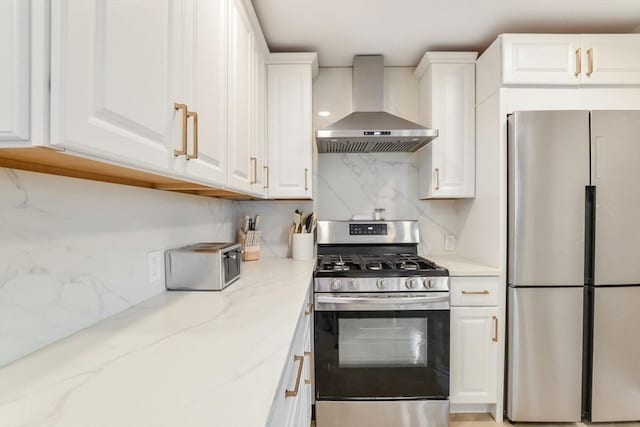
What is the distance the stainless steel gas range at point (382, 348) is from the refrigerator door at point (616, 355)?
0.82 m

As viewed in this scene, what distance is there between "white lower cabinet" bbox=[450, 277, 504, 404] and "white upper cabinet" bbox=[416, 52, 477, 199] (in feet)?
2.19

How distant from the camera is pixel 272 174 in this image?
2.23m

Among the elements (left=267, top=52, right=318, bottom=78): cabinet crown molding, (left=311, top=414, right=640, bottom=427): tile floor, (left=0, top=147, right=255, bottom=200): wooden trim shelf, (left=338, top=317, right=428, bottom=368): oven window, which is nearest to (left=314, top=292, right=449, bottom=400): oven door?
(left=338, top=317, right=428, bottom=368): oven window

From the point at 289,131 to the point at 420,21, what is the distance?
105cm

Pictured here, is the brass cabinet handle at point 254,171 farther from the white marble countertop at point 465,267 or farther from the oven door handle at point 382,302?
the white marble countertop at point 465,267

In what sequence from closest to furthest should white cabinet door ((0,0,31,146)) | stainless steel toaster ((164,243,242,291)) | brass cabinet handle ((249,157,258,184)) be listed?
white cabinet door ((0,0,31,146)), stainless steel toaster ((164,243,242,291)), brass cabinet handle ((249,157,258,184))

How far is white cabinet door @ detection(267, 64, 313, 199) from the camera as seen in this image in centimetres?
223

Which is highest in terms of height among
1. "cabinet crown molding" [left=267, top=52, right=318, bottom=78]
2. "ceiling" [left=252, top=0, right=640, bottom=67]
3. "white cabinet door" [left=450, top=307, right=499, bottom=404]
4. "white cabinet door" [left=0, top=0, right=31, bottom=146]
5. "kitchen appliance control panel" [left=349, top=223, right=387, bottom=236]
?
"ceiling" [left=252, top=0, right=640, bottom=67]

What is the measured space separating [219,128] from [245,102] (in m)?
0.45

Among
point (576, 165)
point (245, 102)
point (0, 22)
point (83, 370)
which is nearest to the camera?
point (0, 22)

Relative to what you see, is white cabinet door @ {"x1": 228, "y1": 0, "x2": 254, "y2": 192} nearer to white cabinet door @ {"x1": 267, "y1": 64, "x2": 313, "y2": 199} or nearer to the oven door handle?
white cabinet door @ {"x1": 267, "y1": 64, "x2": 313, "y2": 199}

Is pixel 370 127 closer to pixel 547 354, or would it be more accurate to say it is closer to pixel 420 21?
pixel 420 21

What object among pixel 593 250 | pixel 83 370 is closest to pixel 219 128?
pixel 83 370

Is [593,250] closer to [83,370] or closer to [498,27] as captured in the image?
[498,27]
